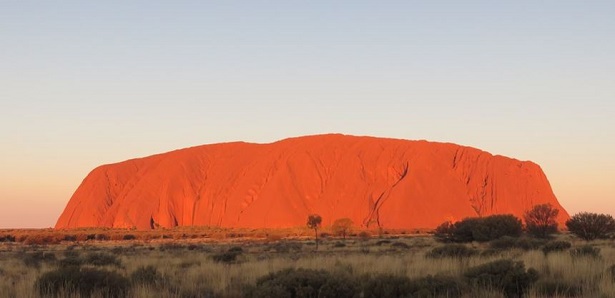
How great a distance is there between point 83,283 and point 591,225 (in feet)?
126

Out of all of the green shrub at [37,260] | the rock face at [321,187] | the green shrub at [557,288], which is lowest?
the green shrub at [37,260]

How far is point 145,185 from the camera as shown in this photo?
10881 centimetres

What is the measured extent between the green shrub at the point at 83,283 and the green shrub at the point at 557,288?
6.48m

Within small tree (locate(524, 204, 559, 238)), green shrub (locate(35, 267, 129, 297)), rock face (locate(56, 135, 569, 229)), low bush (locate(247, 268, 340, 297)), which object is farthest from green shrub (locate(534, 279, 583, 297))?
rock face (locate(56, 135, 569, 229))

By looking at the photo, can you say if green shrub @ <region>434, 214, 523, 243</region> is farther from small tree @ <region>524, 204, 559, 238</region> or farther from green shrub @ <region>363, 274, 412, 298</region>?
green shrub @ <region>363, 274, 412, 298</region>

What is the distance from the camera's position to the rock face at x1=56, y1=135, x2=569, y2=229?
3634 inches

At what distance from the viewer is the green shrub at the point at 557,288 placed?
961 cm

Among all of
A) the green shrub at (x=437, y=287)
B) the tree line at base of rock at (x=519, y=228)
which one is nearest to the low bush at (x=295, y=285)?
the green shrub at (x=437, y=287)

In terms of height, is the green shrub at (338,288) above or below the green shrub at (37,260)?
above

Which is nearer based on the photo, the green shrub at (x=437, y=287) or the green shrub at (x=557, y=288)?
the green shrub at (x=437, y=287)

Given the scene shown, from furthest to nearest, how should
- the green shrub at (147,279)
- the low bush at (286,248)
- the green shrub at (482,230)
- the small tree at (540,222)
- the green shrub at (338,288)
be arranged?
the small tree at (540,222), the green shrub at (482,230), the low bush at (286,248), the green shrub at (147,279), the green shrub at (338,288)

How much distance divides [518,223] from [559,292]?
39144mm

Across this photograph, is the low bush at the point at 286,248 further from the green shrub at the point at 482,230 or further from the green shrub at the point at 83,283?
the green shrub at the point at 83,283

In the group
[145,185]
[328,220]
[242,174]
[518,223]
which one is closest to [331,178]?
[328,220]
